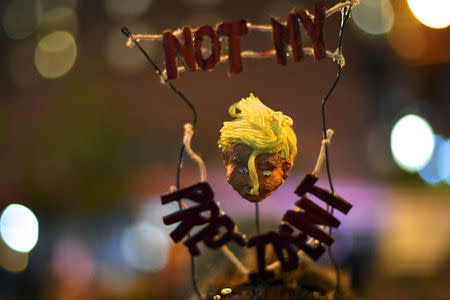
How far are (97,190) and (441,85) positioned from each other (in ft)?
14.0

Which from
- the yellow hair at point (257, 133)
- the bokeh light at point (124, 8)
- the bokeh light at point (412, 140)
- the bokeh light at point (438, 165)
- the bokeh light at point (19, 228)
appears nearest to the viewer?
the yellow hair at point (257, 133)

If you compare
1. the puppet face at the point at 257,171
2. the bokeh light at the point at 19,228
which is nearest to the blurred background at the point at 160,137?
the bokeh light at the point at 19,228

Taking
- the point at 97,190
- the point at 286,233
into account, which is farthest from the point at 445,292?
the point at 97,190

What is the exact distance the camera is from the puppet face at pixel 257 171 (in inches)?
36.1

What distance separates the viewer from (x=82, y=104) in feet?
12.0

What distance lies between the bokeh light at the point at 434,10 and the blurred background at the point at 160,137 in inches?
0.4

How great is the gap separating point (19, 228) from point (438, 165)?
4864 mm

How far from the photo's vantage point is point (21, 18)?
4207 millimetres

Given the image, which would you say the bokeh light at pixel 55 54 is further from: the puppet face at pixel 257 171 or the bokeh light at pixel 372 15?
the puppet face at pixel 257 171

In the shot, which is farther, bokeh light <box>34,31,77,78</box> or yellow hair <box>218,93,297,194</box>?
bokeh light <box>34,31,77,78</box>

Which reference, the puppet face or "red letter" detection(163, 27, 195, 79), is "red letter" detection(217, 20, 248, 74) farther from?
the puppet face

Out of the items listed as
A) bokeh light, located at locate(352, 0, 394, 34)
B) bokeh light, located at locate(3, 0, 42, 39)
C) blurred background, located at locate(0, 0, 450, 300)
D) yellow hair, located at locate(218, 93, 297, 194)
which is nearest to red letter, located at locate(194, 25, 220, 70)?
yellow hair, located at locate(218, 93, 297, 194)

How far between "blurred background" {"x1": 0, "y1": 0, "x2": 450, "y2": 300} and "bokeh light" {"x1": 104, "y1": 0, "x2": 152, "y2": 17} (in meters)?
0.01

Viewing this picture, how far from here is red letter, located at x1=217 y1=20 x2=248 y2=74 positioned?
0.93 metres
